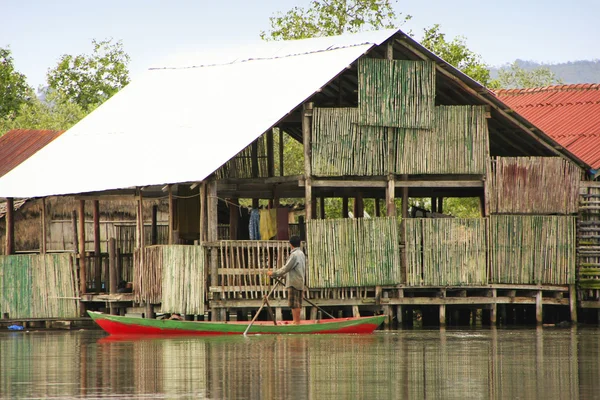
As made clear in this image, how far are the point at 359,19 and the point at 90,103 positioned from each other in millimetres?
A: 20432

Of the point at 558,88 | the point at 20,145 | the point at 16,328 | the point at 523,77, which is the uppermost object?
the point at 523,77

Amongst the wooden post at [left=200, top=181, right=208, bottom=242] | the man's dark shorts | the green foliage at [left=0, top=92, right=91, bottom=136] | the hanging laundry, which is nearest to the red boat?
the man's dark shorts

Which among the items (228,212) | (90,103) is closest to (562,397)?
(228,212)

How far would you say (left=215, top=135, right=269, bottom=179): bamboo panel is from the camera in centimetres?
2567

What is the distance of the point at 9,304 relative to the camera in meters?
25.3

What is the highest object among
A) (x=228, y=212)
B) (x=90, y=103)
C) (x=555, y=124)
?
(x=90, y=103)

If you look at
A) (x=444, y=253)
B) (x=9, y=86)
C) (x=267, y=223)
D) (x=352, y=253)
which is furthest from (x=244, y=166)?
(x=9, y=86)

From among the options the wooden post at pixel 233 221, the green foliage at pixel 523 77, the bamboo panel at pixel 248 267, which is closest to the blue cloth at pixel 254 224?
the wooden post at pixel 233 221

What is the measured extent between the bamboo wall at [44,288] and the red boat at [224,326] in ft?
14.2

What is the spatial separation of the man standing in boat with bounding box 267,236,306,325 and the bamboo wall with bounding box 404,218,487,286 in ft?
10.2

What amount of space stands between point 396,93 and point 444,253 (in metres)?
3.30

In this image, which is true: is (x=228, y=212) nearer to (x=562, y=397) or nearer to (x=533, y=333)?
(x=533, y=333)

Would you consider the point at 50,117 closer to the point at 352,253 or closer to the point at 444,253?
the point at 352,253

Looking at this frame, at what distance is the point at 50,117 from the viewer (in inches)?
2283
